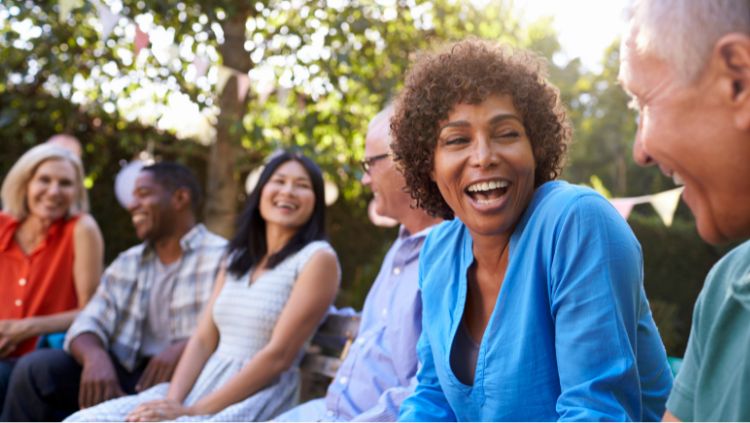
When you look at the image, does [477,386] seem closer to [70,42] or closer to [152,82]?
[152,82]

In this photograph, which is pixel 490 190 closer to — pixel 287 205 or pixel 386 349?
pixel 386 349

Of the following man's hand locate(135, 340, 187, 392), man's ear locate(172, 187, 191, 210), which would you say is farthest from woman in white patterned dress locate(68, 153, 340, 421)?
man's ear locate(172, 187, 191, 210)

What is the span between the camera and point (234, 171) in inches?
288

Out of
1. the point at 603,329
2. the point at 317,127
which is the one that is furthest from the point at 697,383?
the point at 317,127

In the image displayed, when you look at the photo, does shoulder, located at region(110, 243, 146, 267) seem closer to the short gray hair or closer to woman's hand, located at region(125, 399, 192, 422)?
woman's hand, located at region(125, 399, 192, 422)

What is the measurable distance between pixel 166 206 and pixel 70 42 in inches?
136

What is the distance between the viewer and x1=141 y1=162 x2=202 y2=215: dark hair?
4.28 meters

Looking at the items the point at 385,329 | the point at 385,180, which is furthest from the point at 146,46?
the point at 385,329

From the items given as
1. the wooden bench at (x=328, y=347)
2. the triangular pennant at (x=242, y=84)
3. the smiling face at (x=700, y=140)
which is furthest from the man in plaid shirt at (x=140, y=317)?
the smiling face at (x=700, y=140)

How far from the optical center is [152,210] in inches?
164

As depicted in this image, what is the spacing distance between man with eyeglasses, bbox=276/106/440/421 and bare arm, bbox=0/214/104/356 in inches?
62.5

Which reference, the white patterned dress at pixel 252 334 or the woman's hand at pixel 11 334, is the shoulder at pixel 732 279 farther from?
the woman's hand at pixel 11 334

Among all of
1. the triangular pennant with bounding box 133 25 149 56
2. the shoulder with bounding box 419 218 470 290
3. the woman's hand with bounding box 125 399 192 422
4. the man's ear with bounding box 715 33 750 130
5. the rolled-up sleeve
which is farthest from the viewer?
the triangular pennant with bounding box 133 25 149 56

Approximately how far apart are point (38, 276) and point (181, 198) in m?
0.85
